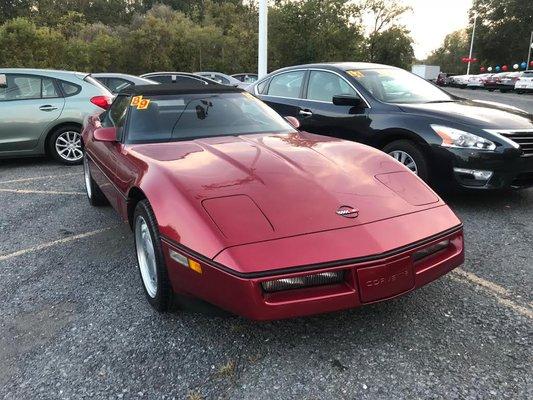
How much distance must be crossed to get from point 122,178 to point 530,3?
207 ft

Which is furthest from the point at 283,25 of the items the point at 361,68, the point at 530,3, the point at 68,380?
the point at 530,3

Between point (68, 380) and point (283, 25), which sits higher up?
point (283, 25)

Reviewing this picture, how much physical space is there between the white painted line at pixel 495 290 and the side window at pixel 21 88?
649 cm

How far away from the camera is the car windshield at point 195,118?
3643 millimetres

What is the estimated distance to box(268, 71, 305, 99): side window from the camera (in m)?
6.29

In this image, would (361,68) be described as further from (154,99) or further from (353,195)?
(353,195)

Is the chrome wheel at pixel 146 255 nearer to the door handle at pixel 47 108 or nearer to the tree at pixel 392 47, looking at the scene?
the door handle at pixel 47 108

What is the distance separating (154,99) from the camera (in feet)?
12.6

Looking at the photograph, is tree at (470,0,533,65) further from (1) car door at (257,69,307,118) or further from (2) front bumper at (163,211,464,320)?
(2) front bumper at (163,211,464,320)

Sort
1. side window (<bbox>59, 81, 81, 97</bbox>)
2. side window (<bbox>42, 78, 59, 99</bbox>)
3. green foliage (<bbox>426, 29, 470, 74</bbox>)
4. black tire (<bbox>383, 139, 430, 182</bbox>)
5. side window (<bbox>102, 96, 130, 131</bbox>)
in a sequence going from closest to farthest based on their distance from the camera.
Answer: side window (<bbox>102, 96, 130, 131</bbox>) < black tire (<bbox>383, 139, 430, 182</bbox>) < side window (<bbox>42, 78, 59, 99</bbox>) < side window (<bbox>59, 81, 81, 97</bbox>) < green foliage (<bbox>426, 29, 470, 74</bbox>)

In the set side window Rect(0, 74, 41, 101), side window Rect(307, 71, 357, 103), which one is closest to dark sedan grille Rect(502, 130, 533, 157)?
side window Rect(307, 71, 357, 103)

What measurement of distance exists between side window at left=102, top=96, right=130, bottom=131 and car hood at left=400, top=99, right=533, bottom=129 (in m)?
2.86

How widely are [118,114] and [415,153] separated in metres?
2.92

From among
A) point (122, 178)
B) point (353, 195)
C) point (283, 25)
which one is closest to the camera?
point (353, 195)
